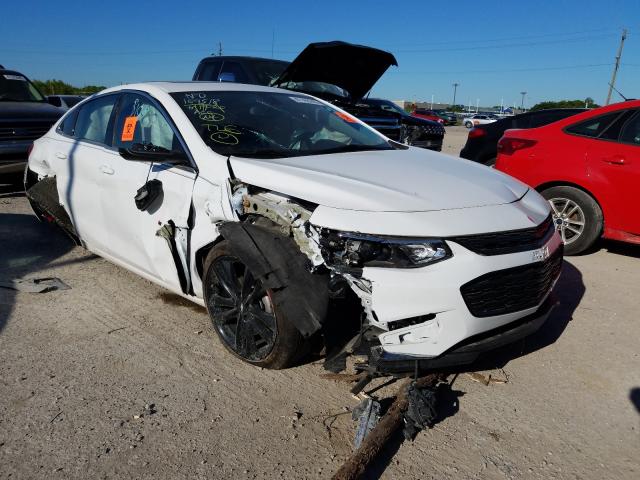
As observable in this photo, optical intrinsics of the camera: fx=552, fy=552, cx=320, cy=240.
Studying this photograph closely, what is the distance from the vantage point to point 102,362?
3.36 metres

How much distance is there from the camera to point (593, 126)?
221 inches

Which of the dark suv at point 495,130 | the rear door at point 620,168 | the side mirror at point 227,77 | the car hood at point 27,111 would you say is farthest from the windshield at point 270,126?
the car hood at point 27,111

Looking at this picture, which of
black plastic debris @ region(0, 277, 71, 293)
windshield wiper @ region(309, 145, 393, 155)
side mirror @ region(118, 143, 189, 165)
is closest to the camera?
side mirror @ region(118, 143, 189, 165)

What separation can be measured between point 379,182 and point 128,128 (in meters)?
2.19

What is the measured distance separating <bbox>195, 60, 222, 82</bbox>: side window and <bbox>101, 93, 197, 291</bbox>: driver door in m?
5.35

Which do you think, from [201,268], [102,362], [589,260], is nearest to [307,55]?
[589,260]

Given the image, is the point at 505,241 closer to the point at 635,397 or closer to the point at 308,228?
the point at 308,228

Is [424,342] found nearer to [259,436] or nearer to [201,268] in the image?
[259,436]

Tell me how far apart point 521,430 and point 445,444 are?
1.43 feet

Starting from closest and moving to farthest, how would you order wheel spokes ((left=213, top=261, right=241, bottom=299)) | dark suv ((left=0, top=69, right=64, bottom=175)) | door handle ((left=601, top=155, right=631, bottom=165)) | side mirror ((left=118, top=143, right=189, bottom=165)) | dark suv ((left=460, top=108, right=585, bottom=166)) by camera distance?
wheel spokes ((left=213, top=261, right=241, bottom=299)) → side mirror ((left=118, top=143, right=189, bottom=165)) → door handle ((left=601, top=155, right=631, bottom=165)) → dark suv ((left=0, top=69, right=64, bottom=175)) → dark suv ((left=460, top=108, right=585, bottom=166))

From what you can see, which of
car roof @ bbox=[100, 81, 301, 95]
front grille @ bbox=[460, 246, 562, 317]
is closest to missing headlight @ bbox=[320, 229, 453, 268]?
front grille @ bbox=[460, 246, 562, 317]

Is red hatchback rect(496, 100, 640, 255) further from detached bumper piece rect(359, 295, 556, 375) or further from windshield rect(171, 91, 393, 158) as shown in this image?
detached bumper piece rect(359, 295, 556, 375)

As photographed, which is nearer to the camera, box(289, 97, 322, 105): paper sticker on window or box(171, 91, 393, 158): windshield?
box(171, 91, 393, 158): windshield

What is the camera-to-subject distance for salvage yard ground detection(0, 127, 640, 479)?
99.3 inches
